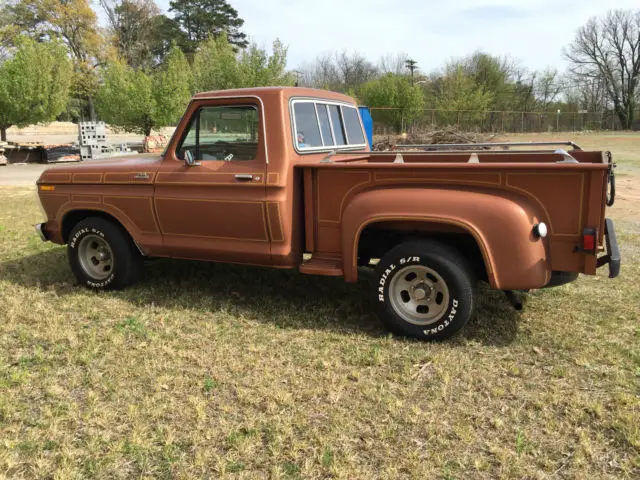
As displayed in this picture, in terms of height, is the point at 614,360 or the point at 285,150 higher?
the point at 285,150

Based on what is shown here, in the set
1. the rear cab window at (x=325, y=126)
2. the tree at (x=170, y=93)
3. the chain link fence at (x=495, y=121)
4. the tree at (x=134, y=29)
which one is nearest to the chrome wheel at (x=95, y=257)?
the rear cab window at (x=325, y=126)

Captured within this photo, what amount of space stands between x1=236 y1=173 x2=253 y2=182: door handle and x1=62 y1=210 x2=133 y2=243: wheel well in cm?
154

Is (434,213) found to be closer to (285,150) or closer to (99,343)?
(285,150)

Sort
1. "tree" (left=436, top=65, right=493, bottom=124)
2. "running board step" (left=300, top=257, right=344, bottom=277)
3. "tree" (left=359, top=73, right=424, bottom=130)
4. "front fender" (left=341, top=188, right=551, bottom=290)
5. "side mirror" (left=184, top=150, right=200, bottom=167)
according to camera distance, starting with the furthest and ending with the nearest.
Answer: "tree" (left=436, top=65, right=493, bottom=124), "tree" (left=359, top=73, right=424, bottom=130), "side mirror" (left=184, top=150, right=200, bottom=167), "running board step" (left=300, top=257, right=344, bottom=277), "front fender" (left=341, top=188, right=551, bottom=290)

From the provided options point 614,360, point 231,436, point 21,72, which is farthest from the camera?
point 21,72

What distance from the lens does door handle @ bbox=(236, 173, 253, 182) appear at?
426 centimetres

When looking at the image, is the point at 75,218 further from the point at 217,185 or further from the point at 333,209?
the point at 333,209

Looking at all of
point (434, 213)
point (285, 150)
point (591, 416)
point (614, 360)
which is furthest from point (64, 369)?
point (614, 360)

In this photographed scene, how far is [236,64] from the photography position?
81.0 feet

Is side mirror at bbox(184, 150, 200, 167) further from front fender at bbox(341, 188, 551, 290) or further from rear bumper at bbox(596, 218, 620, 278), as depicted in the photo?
rear bumper at bbox(596, 218, 620, 278)

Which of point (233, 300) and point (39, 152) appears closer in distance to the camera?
point (233, 300)

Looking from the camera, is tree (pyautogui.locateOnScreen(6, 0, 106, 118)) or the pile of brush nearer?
the pile of brush

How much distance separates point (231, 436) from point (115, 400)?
0.86 metres

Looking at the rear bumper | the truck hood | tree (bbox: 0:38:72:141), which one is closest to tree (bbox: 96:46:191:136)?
tree (bbox: 0:38:72:141)
